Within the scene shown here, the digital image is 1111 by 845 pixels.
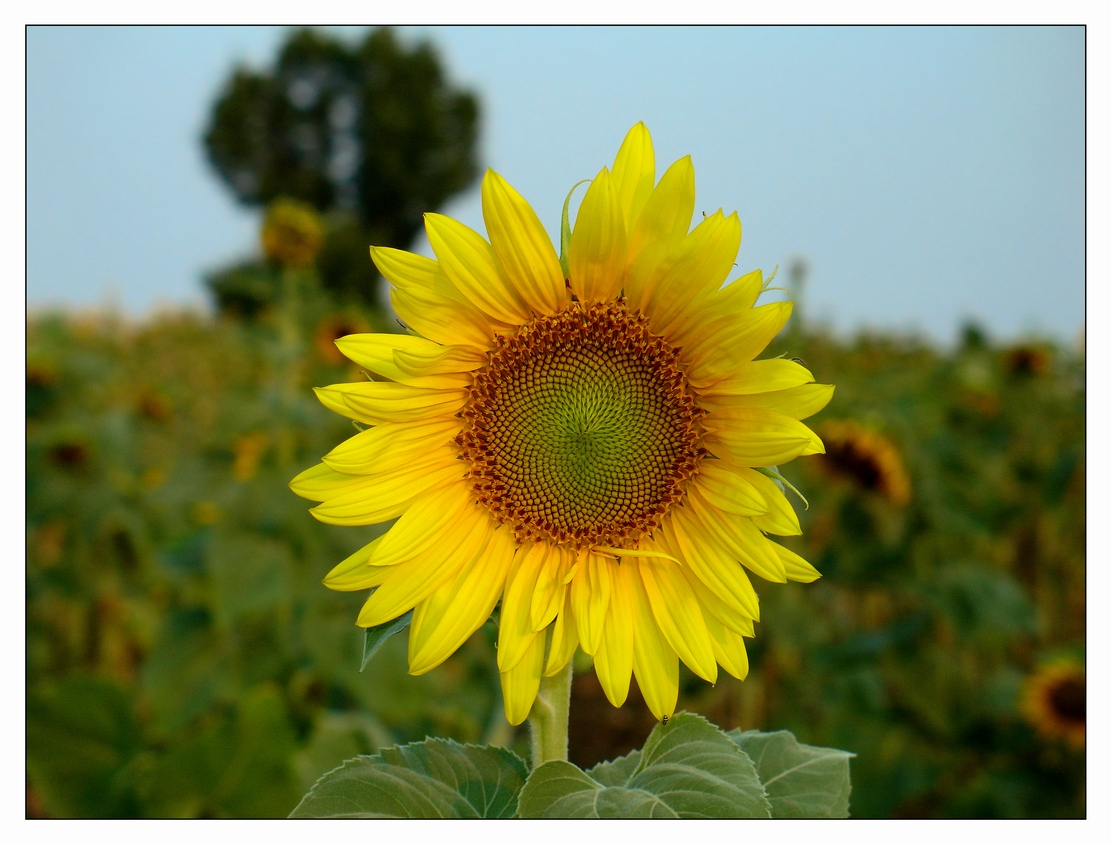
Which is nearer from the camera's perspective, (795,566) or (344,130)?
(795,566)

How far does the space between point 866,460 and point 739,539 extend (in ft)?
6.09

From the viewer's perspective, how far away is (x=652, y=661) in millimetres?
719

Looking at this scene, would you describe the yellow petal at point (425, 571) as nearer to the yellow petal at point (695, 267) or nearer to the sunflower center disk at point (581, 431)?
the sunflower center disk at point (581, 431)

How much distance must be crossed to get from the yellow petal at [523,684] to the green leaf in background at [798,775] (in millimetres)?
194

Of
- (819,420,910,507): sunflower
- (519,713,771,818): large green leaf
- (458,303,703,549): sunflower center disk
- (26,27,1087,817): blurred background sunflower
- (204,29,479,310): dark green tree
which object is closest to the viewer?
(519,713,771,818): large green leaf

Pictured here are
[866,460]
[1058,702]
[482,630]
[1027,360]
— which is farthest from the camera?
A: [1027,360]

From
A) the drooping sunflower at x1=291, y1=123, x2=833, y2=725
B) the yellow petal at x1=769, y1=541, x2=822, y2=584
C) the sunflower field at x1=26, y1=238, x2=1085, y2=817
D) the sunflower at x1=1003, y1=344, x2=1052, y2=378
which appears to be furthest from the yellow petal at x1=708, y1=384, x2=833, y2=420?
the sunflower at x1=1003, y1=344, x2=1052, y2=378

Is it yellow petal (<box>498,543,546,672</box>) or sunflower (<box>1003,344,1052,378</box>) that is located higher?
sunflower (<box>1003,344,1052,378</box>)

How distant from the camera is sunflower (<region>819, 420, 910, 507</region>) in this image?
2.43 metres

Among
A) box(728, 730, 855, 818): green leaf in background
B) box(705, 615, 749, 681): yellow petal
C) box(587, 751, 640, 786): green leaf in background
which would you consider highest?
box(705, 615, 749, 681): yellow petal

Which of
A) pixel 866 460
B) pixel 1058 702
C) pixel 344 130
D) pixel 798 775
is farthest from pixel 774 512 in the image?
pixel 344 130

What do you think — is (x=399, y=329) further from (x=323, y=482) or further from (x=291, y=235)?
(x=291, y=235)

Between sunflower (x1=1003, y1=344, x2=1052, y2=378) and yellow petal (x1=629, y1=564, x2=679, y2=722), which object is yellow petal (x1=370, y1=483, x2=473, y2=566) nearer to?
yellow petal (x1=629, y1=564, x2=679, y2=722)

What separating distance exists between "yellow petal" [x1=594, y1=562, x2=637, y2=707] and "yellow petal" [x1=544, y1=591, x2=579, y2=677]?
0.07 feet
